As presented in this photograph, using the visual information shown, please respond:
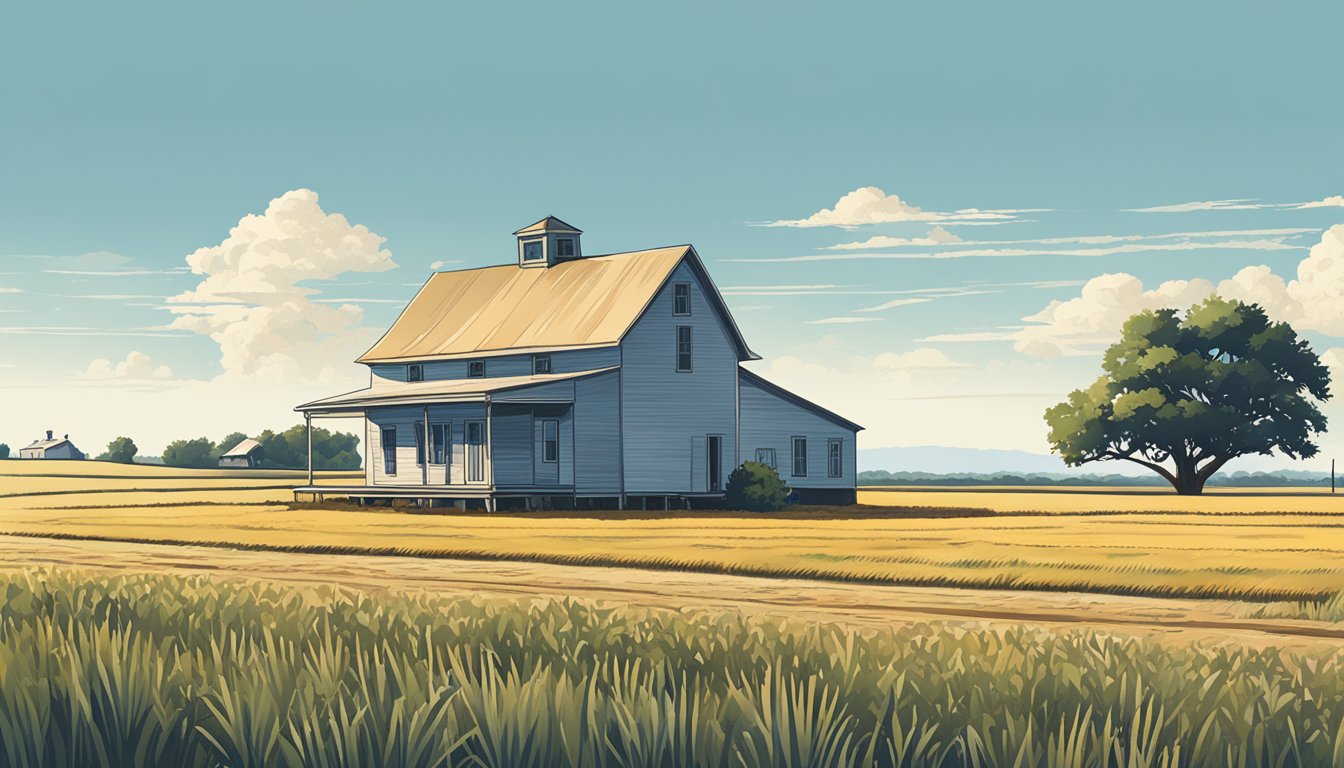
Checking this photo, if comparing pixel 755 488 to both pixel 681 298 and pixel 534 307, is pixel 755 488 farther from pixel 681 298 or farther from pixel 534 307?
pixel 534 307

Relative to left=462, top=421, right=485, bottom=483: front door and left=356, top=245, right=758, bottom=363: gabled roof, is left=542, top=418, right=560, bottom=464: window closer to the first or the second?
left=462, top=421, right=485, bottom=483: front door

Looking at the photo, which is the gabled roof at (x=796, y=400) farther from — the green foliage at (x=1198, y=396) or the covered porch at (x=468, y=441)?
the green foliage at (x=1198, y=396)

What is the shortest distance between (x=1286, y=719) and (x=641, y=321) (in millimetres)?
62947

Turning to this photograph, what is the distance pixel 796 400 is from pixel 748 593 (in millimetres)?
50418

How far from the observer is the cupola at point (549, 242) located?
81.8 metres

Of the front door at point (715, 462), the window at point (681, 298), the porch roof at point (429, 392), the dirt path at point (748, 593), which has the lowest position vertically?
the dirt path at point (748, 593)

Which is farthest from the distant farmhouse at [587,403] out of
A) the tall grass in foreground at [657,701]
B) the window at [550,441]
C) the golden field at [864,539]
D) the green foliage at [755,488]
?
the tall grass in foreground at [657,701]

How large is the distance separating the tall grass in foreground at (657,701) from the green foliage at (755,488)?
57.0 metres

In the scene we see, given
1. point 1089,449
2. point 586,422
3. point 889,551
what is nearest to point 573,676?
point 889,551

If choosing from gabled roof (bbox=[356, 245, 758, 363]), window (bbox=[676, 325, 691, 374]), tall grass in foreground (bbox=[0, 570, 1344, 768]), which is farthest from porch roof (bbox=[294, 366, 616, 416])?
tall grass in foreground (bbox=[0, 570, 1344, 768])

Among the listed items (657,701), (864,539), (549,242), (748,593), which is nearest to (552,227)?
(549,242)

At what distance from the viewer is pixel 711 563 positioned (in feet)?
122

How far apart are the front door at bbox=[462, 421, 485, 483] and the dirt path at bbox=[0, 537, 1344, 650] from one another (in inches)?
1205

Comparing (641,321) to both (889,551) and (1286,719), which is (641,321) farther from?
(1286,719)
